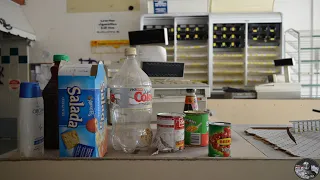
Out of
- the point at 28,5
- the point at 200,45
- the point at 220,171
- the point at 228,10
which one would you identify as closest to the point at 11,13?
the point at 28,5

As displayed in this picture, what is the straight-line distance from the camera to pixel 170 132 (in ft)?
2.59

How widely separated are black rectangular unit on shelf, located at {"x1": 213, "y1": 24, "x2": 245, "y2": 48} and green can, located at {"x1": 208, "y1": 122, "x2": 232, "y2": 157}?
118 inches

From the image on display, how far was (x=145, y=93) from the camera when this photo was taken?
83 centimetres

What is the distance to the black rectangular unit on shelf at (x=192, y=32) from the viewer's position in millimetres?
3609

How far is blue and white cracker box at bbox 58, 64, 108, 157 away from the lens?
679mm

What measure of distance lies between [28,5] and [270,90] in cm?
382

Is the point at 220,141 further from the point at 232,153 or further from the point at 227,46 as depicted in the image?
the point at 227,46

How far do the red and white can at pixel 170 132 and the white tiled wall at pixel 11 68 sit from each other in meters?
3.65

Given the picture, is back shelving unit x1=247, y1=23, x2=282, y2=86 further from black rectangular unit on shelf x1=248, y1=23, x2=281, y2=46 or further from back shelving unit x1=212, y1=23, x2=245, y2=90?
back shelving unit x1=212, y1=23, x2=245, y2=90

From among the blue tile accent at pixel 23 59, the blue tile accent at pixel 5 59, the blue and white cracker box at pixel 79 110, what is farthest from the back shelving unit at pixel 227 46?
the blue and white cracker box at pixel 79 110

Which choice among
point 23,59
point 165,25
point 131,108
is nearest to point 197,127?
point 131,108

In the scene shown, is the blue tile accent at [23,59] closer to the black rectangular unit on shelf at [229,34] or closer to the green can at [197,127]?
the black rectangular unit on shelf at [229,34]

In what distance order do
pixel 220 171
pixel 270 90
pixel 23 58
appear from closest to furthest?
pixel 220 171, pixel 270 90, pixel 23 58

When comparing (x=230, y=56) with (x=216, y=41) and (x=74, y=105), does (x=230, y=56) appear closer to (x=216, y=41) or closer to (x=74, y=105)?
(x=216, y=41)
